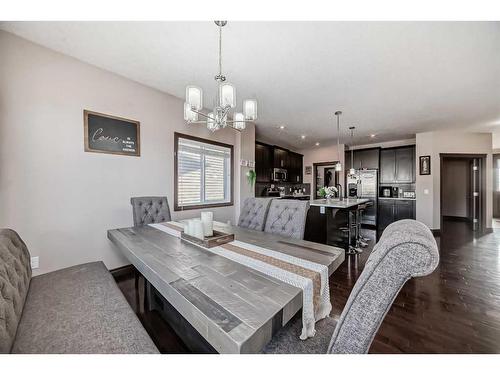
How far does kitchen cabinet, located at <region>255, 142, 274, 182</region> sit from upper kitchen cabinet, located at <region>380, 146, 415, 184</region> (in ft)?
11.0

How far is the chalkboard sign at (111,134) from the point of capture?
2.34m

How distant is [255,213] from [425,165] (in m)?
5.24

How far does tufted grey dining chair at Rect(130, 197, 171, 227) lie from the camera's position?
7.51 feet

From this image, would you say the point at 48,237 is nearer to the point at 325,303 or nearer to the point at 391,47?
the point at 325,303

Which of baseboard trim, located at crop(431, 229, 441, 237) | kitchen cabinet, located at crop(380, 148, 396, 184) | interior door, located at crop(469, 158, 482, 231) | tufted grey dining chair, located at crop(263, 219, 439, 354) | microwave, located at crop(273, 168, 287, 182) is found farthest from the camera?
microwave, located at crop(273, 168, 287, 182)

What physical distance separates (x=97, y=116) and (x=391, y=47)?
335 centimetres

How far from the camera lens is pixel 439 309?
75.2 inches

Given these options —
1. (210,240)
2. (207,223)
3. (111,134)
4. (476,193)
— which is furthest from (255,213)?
(476,193)

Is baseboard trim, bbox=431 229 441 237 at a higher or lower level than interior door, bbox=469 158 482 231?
lower

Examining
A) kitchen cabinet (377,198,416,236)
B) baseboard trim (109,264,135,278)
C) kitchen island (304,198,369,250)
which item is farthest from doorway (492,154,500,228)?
baseboard trim (109,264,135,278)

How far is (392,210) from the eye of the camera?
18.5 ft

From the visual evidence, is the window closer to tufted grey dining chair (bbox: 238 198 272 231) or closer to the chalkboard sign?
the chalkboard sign

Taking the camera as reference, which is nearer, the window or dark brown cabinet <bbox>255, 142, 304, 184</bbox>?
the window

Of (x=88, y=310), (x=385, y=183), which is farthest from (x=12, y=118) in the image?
(x=385, y=183)
